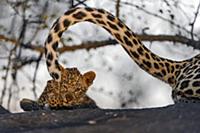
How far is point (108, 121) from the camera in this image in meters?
2.06

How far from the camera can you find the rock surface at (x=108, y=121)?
1967mm

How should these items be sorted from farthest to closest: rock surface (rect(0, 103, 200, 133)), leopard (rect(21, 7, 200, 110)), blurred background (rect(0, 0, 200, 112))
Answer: blurred background (rect(0, 0, 200, 112)) < leopard (rect(21, 7, 200, 110)) < rock surface (rect(0, 103, 200, 133))

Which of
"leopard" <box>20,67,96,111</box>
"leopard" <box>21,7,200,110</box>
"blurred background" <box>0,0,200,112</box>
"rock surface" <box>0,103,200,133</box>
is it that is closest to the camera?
"rock surface" <box>0,103,200,133</box>

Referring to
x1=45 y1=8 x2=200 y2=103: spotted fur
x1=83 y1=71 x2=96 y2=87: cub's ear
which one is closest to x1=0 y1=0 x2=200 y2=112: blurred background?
x1=45 y1=8 x2=200 y2=103: spotted fur

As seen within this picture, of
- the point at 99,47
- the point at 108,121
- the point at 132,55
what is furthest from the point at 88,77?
the point at 99,47

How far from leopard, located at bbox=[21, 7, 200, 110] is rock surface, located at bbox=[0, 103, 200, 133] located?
349mm

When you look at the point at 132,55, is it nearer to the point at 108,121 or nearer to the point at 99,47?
the point at 108,121

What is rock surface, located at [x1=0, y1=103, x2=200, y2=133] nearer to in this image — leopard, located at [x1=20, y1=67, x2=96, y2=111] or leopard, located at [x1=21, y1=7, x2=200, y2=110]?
leopard, located at [x1=20, y1=67, x2=96, y2=111]

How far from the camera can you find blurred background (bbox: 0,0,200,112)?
486 cm

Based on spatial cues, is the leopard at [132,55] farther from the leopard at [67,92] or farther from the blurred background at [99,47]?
the blurred background at [99,47]

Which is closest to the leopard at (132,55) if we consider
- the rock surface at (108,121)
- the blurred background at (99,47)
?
the rock surface at (108,121)

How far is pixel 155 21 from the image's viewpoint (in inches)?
199

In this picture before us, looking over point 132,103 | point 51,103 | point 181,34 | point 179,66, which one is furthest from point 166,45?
point 51,103

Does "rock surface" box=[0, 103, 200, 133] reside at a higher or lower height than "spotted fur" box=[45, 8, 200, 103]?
lower
